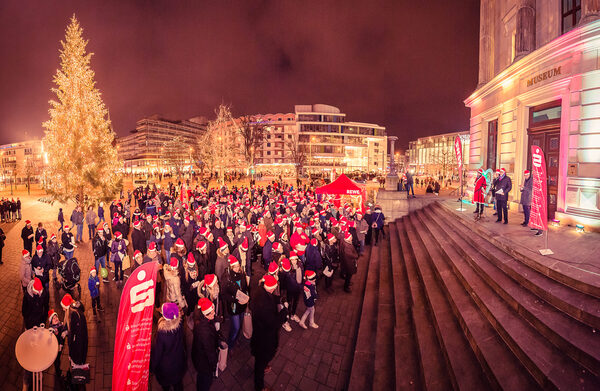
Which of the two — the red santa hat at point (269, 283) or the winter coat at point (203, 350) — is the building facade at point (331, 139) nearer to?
the red santa hat at point (269, 283)

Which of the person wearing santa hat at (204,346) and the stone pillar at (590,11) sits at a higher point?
the stone pillar at (590,11)

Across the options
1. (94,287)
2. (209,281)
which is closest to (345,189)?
(209,281)

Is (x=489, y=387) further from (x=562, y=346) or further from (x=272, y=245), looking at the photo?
(x=272, y=245)

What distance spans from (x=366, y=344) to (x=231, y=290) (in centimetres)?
308

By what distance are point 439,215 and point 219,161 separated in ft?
111

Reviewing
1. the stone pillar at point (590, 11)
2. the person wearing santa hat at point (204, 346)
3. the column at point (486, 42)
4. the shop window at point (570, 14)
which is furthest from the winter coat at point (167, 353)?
the column at point (486, 42)

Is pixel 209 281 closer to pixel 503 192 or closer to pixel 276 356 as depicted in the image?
pixel 276 356

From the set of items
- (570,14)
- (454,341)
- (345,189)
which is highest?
(570,14)

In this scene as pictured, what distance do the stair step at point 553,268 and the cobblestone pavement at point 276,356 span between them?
12.9ft

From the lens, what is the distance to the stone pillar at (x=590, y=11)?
26.0ft

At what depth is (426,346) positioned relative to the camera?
4703 millimetres

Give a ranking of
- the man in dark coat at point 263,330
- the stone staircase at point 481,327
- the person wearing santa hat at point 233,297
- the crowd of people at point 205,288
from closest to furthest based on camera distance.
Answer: the stone staircase at point 481,327 < the crowd of people at point 205,288 < the man in dark coat at point 263,330 < the person wearing santa hat at point 233,297

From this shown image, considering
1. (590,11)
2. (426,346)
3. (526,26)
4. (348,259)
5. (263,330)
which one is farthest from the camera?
(526,26)

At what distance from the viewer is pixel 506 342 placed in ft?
12.7
